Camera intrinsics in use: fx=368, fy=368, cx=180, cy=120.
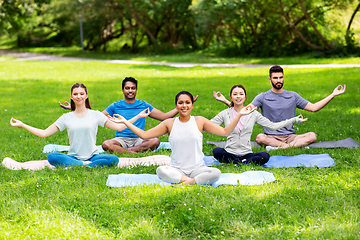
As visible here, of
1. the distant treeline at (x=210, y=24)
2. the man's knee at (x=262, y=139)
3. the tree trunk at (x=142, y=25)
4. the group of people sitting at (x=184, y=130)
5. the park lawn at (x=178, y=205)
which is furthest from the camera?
the tree trunk at (x=142, y=25)

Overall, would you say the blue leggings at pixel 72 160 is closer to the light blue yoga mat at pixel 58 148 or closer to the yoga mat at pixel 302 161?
the light blue yoga mat at pixel 58 148

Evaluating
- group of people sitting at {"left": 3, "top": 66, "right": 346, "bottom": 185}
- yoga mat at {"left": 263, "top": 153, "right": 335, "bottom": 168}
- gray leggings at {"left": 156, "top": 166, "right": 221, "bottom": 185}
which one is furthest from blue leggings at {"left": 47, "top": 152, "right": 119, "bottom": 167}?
yoga mat at {"left": 263, "top": 153, "right": 335, "bottom": 168}

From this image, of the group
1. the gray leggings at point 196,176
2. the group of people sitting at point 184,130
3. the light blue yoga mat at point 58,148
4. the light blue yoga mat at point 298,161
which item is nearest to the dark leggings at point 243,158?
the group of people sitting at point 184,130

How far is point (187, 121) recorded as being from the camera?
206 inches

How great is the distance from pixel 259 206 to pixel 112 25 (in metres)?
40.5

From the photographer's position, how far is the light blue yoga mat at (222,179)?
5.23m

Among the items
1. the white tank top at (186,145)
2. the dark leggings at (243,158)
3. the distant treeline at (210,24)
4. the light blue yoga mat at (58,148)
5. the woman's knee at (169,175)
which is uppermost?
the distant treeline at (210,24)

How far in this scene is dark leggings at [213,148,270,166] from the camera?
6.07m

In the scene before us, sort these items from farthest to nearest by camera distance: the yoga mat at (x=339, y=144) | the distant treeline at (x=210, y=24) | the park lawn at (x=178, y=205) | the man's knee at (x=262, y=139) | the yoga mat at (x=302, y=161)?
the distant treeline at (x=210, y=24), the man's knee at (x=262, y=139), the yoga mat at (x=339, y=144), the yoga mat at (x=302, y=161), the park lawn at (x=178, y=205)

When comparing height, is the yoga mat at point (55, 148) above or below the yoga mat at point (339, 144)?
below

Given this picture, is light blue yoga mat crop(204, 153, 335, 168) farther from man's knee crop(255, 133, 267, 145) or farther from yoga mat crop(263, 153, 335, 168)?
man's knee crop(255, 133, 267, 145)

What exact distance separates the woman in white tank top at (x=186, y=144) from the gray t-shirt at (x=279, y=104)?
2292mm

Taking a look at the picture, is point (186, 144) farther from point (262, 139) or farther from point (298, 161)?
point (262, 139)

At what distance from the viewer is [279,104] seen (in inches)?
291
